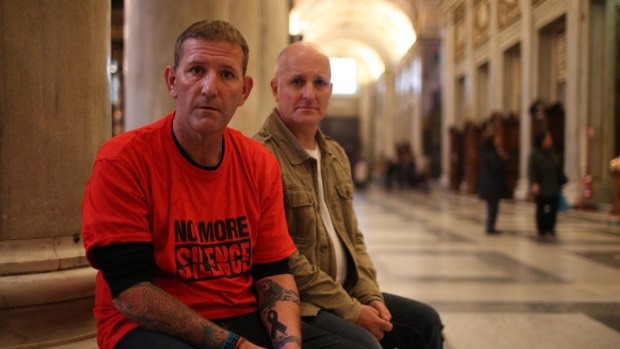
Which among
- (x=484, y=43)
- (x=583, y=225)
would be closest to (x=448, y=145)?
(x=484, y=43)

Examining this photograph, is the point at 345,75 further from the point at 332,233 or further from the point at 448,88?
the point at 332,233

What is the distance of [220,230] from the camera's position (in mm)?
1743

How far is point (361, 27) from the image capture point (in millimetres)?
36312

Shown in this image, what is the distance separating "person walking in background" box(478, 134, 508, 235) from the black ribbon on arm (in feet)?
23.4

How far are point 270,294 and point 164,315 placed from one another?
0.38 meters

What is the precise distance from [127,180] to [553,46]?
14837 millimetres

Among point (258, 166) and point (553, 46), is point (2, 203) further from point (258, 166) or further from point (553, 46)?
point (553, 46)

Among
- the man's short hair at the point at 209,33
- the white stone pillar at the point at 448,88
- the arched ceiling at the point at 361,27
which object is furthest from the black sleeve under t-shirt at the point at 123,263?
the arched ceiling at the point at 361,27

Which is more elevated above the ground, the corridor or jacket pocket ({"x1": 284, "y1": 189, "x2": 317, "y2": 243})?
jacket pocket ({"x1": 284, "y1": 189, "x2": 317, "y2": 243})

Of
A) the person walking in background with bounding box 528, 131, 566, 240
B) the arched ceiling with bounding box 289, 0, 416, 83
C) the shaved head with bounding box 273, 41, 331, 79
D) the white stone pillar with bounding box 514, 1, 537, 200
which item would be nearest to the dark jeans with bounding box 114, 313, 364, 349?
the shaved head with bounding box 273, 41, 331, 79

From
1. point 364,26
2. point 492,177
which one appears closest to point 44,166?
point 492,177

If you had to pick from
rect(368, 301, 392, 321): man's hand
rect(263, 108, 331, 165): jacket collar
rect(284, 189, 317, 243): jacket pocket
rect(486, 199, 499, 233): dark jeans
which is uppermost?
rect(263, 108, 331, 165): jacket collar

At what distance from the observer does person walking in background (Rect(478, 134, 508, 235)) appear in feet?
27.9

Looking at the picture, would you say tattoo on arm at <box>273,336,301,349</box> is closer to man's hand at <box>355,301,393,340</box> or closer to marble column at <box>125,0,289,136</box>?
man's hand at <box>355,301,393,340</box>
